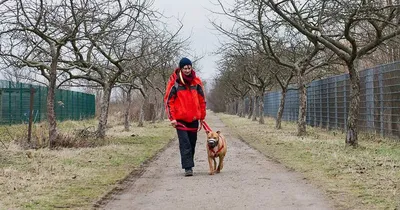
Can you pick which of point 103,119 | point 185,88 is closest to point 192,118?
point 185,88

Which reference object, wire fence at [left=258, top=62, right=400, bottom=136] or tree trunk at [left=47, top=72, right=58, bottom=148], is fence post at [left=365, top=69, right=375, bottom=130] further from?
tree trunk at [left=47, top=72, right=58, bottom=148]

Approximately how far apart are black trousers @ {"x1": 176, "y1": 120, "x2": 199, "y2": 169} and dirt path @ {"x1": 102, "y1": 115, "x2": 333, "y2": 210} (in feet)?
0.95

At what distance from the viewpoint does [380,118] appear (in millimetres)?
19469

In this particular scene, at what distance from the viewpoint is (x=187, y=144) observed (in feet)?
32.5

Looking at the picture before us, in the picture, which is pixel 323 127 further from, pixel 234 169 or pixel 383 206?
pixel 383 206

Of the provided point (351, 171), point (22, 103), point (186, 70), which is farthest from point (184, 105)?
point (22, 103)

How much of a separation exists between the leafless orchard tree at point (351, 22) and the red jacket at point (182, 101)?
3.93 meters

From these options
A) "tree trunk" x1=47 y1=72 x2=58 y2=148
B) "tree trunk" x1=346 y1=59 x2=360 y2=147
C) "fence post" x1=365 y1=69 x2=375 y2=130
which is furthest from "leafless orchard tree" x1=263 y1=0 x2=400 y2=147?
"tree trunk" x1=47 y1=72 x2=58 y2=148

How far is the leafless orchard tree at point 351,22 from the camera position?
12148 millimetres

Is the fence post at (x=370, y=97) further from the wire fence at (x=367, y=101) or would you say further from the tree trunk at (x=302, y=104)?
the tree trunk at (x=302, y=104)

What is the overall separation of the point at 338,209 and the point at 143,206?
97.8 inches

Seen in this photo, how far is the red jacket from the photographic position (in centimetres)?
983

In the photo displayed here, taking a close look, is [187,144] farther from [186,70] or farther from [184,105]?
[186,70]

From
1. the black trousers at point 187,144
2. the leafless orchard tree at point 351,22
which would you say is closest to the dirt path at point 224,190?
the black trousers at point 187,144
